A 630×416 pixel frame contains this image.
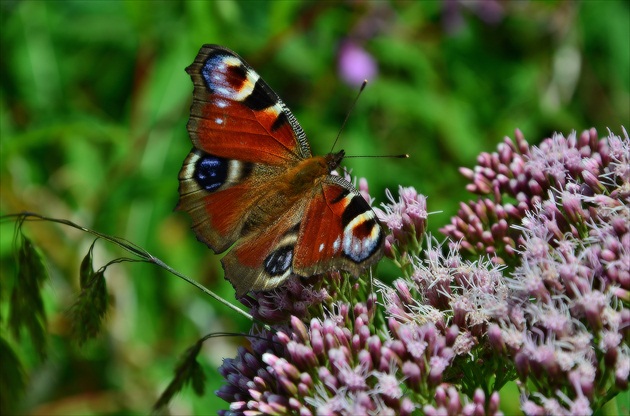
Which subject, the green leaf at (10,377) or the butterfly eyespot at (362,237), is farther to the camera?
the green leaf at (10,377)

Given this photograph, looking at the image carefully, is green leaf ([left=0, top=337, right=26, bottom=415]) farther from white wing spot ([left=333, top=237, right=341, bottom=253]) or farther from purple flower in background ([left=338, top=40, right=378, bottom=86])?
purple flower in background ([left=338, top=40, right=378, bottom=86])

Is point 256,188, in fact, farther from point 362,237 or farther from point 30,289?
point 30,289

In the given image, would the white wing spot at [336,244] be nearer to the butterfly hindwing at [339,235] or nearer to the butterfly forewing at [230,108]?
the butterfly hindwing at [339,235]

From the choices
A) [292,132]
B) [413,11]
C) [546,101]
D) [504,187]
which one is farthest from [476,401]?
[413,11]

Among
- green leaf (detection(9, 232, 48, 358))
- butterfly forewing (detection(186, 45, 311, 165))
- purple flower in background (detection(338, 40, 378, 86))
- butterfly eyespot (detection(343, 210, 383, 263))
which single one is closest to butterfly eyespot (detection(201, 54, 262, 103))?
butterfly forewing (detection(186, 45, 311, 165))

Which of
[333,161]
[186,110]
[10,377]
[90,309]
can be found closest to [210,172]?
[333,161]

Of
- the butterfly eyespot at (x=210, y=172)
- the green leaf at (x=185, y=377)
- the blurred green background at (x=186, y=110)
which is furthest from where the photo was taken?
the blurred green background at (x=186, y=110)

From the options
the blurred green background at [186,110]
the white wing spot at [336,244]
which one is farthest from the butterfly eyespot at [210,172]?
the blurred green background at [186,110]
